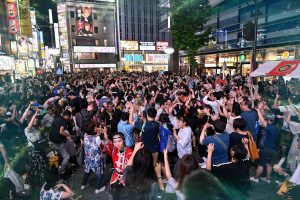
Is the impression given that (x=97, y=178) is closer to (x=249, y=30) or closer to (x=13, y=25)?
(x=249, y=30)

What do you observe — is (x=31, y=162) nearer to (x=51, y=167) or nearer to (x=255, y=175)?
(x=51, y=167)

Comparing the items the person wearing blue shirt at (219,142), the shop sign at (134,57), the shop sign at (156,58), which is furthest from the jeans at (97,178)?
the shop sign at (156,58)

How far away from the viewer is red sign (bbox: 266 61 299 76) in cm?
722

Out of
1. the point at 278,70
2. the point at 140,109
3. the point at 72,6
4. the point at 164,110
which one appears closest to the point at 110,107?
the point at 140,109

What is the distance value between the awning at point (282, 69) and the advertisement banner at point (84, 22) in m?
46.0

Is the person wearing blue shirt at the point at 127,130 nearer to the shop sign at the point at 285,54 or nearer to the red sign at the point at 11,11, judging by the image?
the shop sign at the point at 285,54

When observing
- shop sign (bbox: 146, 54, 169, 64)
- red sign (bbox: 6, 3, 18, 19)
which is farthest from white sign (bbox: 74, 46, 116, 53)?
red sign (bbox: 6, 3, 18, 19)

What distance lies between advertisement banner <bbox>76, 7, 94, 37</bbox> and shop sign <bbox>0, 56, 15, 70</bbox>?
1028 inches

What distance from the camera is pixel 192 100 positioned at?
24.5 ft

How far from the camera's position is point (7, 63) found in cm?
2267

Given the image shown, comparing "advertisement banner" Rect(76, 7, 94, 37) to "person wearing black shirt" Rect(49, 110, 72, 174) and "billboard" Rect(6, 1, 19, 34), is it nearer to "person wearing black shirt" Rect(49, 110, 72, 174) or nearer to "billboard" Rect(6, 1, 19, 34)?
"billboard" Rect(6, 1, 19, 34)

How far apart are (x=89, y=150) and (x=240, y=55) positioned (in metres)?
21.9

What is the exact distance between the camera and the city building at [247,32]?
1833 centimetres

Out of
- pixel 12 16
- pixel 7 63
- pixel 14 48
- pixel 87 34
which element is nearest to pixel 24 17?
pixel 12 16
